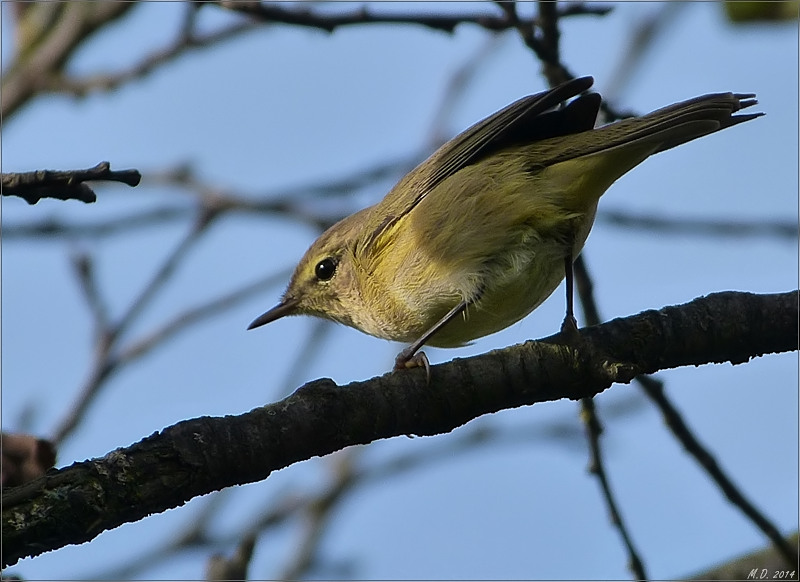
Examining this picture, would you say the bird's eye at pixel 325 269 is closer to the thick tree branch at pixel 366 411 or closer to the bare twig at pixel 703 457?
the bare twig at pixel 703 457

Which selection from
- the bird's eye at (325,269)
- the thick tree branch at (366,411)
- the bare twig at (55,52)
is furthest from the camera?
the bare twig at (55,52)

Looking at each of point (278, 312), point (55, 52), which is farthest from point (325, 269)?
point (55, 52)

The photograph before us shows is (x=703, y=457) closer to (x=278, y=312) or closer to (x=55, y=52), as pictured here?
Answer: (x=278, y=312)

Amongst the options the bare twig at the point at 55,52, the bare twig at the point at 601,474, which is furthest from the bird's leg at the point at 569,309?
the bare twig at the point at 55,52

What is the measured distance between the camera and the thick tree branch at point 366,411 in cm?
238

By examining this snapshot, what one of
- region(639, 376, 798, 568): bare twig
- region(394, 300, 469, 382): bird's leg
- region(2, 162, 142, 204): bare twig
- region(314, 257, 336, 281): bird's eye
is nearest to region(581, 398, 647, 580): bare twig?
region(639, 376, 798, 568): bare twig

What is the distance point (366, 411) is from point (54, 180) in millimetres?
1114

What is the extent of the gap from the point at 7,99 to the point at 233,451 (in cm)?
418

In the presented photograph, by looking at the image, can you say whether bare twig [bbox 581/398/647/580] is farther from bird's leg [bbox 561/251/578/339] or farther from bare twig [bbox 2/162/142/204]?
bare twig [bbox 2/162/142/204]

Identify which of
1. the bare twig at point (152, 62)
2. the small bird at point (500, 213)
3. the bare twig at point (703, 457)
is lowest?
the bare twig at point (703, 457)

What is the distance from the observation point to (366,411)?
288cm

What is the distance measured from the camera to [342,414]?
2.81 m

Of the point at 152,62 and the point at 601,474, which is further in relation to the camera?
the point at 152,62

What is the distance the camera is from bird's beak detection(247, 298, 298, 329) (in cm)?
568
